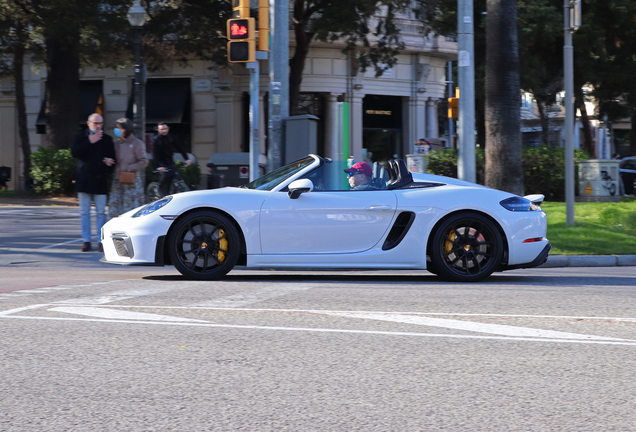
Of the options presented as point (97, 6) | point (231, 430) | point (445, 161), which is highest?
point (97, 6)

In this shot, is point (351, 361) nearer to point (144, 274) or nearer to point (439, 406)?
point (439, 406)

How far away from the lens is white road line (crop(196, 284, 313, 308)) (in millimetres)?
6816

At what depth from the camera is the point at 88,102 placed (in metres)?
31.9

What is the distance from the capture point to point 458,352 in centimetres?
502

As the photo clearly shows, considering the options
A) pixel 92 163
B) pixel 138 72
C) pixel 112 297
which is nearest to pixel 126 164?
pixel 92 163

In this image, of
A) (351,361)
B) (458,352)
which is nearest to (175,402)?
(351,361)

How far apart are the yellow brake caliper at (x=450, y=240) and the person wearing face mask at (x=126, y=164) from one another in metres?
5.02

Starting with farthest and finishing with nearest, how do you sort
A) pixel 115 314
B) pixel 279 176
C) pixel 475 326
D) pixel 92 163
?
pixel 92 163, pixel 279 176, pixel 115 314, pixel 475 326

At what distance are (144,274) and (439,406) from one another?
604cm

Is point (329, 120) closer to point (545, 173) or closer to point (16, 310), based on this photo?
point (545, 173)

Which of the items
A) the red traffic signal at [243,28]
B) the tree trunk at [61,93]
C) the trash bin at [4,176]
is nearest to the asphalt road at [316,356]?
the red traffic signal at [243,28]

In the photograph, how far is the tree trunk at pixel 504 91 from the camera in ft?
48.6

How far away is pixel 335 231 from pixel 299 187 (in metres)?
0.55

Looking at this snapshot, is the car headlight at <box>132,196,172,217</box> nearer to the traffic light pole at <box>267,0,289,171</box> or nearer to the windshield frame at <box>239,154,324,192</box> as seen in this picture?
the windshield frame at <box>239,154,324,192</box>
